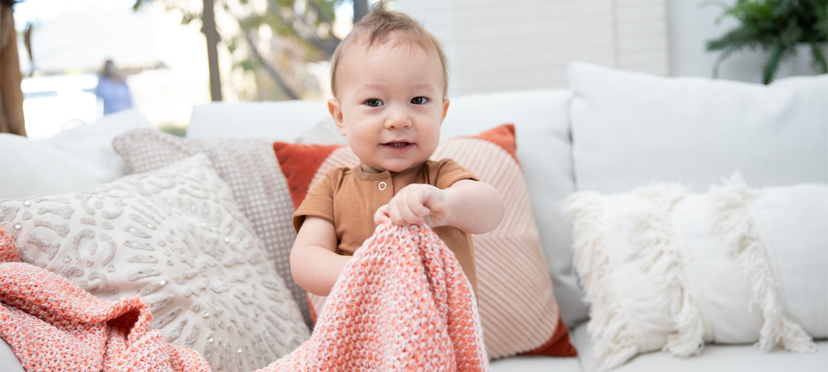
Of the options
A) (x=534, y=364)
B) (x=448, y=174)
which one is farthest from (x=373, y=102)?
(x=534, y=364)

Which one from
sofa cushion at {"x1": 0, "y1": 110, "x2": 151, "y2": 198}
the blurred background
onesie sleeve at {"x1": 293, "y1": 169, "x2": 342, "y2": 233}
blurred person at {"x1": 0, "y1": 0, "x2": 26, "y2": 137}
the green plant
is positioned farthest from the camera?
the blurred background

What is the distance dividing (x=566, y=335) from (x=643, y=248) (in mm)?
250

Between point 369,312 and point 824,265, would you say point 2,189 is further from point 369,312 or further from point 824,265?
point 824,265

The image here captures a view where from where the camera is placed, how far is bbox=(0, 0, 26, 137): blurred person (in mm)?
1448

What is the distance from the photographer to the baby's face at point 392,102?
752mm

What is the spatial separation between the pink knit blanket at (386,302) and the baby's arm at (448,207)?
2cm

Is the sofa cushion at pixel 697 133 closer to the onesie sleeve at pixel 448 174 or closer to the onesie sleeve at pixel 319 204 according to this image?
the onesie sleeve at pixel 448 174

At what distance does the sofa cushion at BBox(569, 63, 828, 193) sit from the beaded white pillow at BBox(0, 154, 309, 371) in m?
0.84

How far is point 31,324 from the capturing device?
690 mm

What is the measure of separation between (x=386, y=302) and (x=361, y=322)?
44 mm

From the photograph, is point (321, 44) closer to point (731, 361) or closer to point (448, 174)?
point (448, 174)

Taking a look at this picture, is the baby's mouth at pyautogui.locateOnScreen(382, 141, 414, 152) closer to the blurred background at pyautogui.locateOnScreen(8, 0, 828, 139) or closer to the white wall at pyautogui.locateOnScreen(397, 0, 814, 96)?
the white wall at pyautogui.locateOnScreen(397, 0, 814, 96)

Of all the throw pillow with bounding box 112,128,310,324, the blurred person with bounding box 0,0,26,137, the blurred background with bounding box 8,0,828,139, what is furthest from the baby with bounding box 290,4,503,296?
the blurred background with bounding box 8,0,828,139

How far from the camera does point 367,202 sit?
0.83 metres
